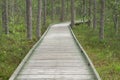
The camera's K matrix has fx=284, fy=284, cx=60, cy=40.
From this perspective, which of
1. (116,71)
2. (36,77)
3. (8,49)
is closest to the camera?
(36,77)

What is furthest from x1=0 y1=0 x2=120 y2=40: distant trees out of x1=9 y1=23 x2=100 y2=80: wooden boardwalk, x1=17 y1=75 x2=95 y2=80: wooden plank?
x1=17 y1=75 x2=95 y2=80: wooden plank

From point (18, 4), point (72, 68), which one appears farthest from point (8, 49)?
point (18, 4)

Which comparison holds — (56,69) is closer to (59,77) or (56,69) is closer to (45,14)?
(59,77)

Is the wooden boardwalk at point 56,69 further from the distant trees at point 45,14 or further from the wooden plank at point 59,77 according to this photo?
the distant trees at point 45,14

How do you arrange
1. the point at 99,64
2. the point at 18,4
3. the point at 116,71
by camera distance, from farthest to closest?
the point at 18,4, the point at 99,64, the point at 116,71

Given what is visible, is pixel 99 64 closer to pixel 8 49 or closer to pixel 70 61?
pixel 70 61

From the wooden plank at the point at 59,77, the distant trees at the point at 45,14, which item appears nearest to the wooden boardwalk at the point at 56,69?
the wooden plank at the point at 59,77

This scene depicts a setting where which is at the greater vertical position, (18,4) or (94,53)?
(18,4)

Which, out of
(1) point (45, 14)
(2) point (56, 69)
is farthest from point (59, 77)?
(1) point (45, 14)

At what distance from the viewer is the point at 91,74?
10055mm

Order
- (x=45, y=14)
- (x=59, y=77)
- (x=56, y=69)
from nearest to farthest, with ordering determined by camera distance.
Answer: (x=59, y=77) < (x=56, y=69) < (x=45, y=14)

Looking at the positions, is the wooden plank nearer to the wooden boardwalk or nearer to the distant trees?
the wooden boardwalk

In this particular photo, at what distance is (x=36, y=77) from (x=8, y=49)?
21.1 ft

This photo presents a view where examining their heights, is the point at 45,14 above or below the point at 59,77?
above
